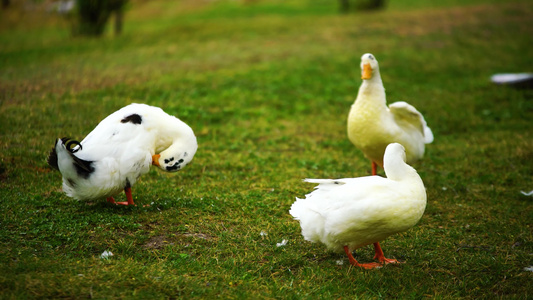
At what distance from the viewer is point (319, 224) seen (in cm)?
414

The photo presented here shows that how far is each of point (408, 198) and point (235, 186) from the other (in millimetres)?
2693

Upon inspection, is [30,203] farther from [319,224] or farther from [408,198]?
[408,198]

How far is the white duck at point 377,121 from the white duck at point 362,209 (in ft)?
6.13

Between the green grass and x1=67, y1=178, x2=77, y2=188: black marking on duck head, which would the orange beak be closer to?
the green grass

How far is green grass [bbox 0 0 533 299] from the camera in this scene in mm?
4043

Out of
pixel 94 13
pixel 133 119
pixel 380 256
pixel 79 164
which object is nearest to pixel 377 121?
pixel 380 256

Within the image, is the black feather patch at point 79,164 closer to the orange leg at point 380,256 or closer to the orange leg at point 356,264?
the orange leg at point 356,264

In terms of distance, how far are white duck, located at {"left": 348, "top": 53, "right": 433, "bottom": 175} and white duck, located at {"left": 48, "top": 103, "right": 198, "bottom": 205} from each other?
7.41ft

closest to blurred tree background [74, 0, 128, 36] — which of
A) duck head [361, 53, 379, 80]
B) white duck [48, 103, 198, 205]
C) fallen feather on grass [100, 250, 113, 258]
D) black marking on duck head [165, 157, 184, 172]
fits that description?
white duck [48, 103, 198, 205]

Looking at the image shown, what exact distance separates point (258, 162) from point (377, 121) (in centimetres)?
196

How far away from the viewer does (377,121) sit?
6.21 meters

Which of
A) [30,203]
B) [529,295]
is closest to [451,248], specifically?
[529,295]

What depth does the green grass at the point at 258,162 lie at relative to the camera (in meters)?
4.04

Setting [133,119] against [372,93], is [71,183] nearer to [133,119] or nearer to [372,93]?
[133,119]
